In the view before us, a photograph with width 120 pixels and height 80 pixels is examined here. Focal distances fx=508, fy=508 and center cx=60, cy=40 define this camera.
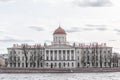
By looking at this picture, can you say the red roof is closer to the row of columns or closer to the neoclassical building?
the neoclassical building

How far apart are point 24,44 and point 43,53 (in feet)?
29.0

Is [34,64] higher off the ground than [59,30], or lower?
lower

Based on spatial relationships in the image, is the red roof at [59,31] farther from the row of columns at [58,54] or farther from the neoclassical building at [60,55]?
the row of columns at [58,54]

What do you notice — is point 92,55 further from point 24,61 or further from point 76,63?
point 24,61

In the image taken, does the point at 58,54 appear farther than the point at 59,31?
No

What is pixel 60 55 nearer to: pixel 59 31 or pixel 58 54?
pixel 58 54

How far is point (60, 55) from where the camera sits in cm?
16575

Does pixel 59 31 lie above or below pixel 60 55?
above

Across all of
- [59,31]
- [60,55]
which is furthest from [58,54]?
[59,31]

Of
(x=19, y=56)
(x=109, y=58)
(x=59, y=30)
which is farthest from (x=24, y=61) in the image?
(x=109, y=58)

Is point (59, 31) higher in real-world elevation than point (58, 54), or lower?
higher

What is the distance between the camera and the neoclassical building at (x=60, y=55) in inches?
6412

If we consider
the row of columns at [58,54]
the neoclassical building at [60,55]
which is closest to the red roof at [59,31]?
the neoclassical building at [60,55]

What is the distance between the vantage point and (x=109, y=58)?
162 meters
